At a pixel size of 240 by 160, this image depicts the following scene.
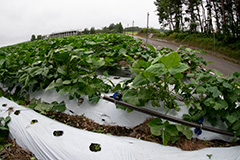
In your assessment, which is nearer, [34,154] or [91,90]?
[34,154]

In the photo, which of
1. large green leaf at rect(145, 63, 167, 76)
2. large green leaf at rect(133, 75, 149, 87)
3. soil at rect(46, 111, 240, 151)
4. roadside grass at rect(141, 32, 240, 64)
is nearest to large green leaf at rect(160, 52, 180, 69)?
large green leaf at rect(145, 63, 167, 76)

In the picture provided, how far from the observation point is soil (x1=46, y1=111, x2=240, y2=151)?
1279 millimetres

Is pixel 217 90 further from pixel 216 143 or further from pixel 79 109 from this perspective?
pixel 79 109

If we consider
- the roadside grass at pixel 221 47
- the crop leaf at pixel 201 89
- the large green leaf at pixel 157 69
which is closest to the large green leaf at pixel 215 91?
the crop leaf at pixel 201 89

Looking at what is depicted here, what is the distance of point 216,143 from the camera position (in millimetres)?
1307

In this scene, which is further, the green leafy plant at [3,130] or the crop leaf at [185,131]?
the green leafy plant at [3,130]

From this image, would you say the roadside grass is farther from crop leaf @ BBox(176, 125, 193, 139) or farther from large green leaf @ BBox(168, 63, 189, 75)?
large green leaf @ BBox(168, 63, 189, 75)

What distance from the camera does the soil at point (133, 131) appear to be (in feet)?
4.20

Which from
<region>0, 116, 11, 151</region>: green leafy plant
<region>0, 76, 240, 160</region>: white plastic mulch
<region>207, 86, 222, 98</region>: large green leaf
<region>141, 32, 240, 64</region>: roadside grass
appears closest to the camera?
<region>0, 76, 240, 160</region>: white plastic mulch

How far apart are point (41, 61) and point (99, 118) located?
1210 mm

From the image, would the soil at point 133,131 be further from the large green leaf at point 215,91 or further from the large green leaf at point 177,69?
the large green leaf at point 177,69

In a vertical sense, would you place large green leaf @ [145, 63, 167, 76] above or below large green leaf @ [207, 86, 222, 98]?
above

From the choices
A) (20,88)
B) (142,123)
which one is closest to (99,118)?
(142,123)

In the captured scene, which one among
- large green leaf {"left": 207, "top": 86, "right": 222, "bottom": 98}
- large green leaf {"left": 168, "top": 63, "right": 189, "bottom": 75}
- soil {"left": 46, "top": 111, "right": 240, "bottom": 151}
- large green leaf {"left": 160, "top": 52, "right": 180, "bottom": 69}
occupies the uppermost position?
large green leaf {"left": 160, "top": 52, "right": 180, "bottom": 69}
